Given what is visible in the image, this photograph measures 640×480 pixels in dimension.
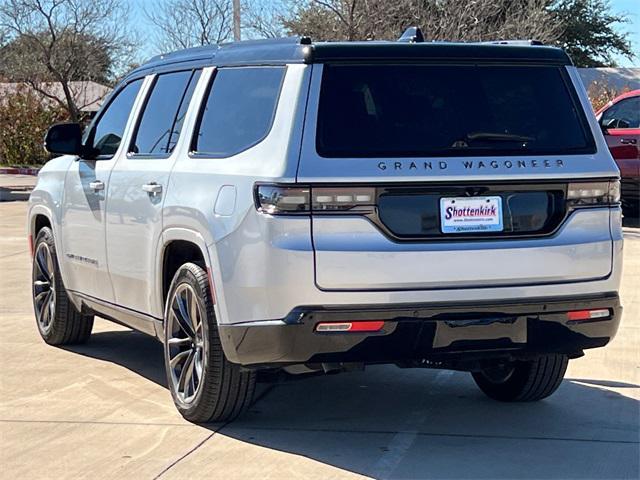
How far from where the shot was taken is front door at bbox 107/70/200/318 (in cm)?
632

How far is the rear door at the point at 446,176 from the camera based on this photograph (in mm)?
5172

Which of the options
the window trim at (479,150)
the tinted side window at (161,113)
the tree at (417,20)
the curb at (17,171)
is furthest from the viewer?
the curb at (17,171)

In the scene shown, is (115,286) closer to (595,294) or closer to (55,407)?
(55,407)

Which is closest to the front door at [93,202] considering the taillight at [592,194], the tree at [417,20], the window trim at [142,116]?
the window trim at [142,116]

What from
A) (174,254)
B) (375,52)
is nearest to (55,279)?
(174,254)

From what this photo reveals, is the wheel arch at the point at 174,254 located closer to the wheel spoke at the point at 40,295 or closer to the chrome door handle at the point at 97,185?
the chrome door handle at the point at 97,185

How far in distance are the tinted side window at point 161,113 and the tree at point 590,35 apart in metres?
38.2

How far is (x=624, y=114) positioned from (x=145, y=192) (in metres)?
10.4

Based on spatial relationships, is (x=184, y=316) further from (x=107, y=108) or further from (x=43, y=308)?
(x=43, y=308)

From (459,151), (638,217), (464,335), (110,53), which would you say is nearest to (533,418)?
(464,335)

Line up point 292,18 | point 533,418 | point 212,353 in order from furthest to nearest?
point 292,18, point 533,418, point 212,353

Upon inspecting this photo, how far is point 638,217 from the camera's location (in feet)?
54.2

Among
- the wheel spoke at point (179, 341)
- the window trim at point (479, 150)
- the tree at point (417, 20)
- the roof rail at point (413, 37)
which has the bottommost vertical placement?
the wheel spoke at point (179, 341)

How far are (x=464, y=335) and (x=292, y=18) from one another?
16.8 metres
